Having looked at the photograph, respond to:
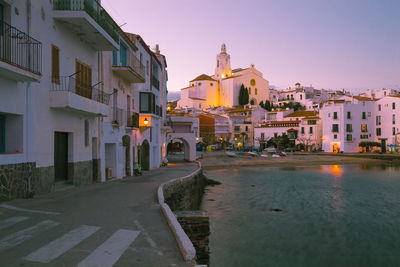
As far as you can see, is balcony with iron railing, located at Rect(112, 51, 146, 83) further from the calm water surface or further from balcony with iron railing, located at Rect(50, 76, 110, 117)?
the calm water surface

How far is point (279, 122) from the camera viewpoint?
302 ft

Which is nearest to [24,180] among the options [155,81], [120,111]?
[120,111]

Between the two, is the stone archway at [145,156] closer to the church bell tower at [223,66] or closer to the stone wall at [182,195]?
the stone wall at [182,195]

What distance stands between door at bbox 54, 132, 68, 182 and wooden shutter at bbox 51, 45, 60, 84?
8.40 ft

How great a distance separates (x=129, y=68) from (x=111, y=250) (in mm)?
15763

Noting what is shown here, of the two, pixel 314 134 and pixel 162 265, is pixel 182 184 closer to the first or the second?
pixel 162 265

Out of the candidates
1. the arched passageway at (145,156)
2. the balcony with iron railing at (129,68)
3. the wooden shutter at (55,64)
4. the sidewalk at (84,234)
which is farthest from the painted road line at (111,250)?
the arched passageway at (145,156)

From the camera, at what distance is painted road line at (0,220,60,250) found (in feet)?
23.1

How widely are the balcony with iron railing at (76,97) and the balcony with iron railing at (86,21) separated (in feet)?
7.47

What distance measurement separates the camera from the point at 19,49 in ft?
37.8

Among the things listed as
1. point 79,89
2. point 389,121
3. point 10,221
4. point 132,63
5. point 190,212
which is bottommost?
point 190,212

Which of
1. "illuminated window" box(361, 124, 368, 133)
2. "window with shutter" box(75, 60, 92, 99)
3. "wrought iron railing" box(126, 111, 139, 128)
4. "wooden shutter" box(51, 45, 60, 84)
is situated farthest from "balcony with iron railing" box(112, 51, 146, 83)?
"illuminated window" box(361, 124, 368, 133)

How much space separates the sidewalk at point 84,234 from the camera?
6305mm

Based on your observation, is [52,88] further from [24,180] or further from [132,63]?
[132,63]
